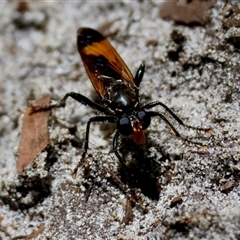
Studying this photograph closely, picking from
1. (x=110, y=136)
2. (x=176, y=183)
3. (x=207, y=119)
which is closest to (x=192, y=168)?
(x=176, y=183)

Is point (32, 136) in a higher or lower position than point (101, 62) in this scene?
lower

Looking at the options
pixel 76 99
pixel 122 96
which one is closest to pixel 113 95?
pixel 122 96

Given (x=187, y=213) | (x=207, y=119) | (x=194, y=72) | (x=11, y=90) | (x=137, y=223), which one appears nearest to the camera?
(x=187, y=213)

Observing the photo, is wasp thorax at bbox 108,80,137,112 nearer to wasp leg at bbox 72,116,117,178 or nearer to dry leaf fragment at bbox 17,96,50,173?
wasp leg at bbox 72,116,117,178

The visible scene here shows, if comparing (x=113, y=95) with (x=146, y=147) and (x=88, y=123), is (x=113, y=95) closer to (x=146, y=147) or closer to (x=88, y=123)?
(x=88, y=123)

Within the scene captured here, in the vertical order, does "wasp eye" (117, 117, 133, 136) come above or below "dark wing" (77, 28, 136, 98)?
below

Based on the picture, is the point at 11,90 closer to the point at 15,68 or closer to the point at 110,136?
the point at 15,68

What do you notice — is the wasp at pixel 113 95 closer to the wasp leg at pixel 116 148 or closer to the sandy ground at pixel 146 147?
the wasp leg at pixel 116 148

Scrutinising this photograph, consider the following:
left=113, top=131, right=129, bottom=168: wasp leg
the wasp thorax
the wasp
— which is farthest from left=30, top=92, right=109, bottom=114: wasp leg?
left=113, top=131, right=129, bottom=168: wasp leg
